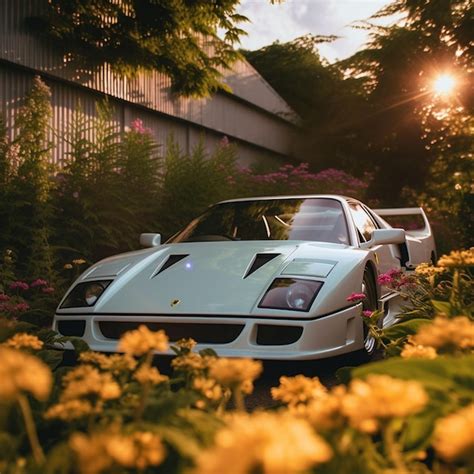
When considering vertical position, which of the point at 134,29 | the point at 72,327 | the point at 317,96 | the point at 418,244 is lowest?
the point at 72,327

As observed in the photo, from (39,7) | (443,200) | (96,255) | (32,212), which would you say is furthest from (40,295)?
(443,200)

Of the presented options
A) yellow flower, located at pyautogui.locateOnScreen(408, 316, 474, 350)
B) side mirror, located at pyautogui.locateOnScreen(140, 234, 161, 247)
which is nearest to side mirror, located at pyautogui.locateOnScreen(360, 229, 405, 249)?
side mirror, located at pyautogui.locateOnScreen(140, 234, 161, 247)

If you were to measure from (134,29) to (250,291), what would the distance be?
260 inches

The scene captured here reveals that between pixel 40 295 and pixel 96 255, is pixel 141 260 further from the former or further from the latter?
pixel 96 255

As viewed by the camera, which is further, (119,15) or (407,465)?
(119,15)

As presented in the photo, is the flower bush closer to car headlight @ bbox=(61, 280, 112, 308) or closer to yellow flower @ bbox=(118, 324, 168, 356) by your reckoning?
yellow flower @ bbox=(118, 324, 168, 356)

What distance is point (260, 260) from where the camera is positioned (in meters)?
3.68

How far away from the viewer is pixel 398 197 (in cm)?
1981

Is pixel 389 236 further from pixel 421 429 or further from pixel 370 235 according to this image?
pixel 421 429

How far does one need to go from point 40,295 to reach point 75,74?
210 inches

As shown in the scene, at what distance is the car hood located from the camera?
3242 millimetres

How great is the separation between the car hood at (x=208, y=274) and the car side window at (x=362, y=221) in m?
0.68

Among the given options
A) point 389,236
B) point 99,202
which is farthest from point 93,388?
point 99,202

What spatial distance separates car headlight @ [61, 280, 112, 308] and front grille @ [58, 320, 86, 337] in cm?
10
